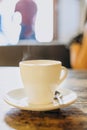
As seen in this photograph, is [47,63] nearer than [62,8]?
Yes

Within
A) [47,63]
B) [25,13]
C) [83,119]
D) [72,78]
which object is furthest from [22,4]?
[83,119]

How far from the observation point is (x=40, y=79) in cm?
61

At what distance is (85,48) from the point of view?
7.20 feet

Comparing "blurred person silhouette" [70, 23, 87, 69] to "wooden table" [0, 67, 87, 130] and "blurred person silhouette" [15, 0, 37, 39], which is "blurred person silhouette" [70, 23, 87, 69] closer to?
"blurred person silhouette" [15, 0, 37, 39]

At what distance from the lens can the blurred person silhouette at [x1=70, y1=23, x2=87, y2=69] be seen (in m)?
2.15

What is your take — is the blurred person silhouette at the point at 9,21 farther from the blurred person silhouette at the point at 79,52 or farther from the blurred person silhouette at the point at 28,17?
the blurred person silhouette at the point at 79,52

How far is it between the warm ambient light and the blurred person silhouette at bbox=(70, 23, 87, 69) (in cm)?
A: 36

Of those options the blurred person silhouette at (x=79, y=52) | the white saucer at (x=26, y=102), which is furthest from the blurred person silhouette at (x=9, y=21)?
the white saucer at (x=26, y=102)

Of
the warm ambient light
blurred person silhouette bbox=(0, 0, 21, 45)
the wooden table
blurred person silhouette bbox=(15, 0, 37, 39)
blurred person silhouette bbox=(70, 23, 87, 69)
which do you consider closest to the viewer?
the wooden table

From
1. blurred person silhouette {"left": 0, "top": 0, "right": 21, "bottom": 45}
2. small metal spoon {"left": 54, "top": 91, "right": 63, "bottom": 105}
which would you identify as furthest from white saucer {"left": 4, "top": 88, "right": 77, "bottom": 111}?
blurred person silhouette {"left": 0, "top": 0, "right": 21, "bottom": 45}

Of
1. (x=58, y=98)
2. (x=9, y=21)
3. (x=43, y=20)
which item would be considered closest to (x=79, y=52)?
(x=43, y=20)

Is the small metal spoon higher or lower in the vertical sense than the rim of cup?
lower

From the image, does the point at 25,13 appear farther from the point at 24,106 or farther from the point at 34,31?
the point at 24,106

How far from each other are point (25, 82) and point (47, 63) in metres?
0.08
